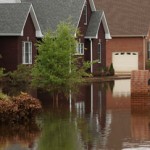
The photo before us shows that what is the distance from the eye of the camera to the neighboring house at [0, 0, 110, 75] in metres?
49.7

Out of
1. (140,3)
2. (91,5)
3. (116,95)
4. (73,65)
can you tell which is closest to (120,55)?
(140,3)

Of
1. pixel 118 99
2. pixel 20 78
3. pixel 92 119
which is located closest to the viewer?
pixel 92 119

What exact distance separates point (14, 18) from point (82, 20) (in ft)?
28.9

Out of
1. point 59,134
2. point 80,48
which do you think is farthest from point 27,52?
point 59,134

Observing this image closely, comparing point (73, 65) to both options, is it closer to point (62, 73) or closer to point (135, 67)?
point (62, 73)

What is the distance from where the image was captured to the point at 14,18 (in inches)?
1766

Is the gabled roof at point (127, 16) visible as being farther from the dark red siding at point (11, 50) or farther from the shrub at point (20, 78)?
the shrub at point (20, 78)

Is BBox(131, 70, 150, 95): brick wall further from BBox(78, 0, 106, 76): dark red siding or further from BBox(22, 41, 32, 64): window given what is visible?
BBox(78, 0, 106, 76): dark red siding

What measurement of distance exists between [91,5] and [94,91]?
63.5 feet

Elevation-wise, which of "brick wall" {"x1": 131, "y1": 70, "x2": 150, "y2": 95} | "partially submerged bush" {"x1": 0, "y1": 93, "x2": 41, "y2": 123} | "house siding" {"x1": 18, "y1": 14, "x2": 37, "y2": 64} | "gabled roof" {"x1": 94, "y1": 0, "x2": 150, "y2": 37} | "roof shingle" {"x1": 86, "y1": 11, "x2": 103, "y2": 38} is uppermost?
"gabled roof" {"x1": 94, "y1": 0, "x2": 150, "y2": 37}

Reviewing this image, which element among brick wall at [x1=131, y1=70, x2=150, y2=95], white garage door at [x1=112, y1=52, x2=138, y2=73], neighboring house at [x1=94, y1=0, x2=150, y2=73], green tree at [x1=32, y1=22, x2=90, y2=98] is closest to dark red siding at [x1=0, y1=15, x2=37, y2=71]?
green tree at [x1=32, y1=22, x2=90, y2=98]

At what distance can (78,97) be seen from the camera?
104 feet

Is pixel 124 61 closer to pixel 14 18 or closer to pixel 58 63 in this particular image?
pixel 14 18

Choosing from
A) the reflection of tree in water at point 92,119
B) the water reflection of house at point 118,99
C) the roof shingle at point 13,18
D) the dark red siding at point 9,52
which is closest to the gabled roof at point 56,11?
the roof shingle at point 13,18
